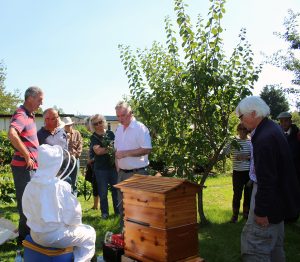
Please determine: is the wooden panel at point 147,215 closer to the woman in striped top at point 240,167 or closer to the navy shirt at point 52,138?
the navy shirt at point 52,138

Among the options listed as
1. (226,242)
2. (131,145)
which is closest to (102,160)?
(131,145)

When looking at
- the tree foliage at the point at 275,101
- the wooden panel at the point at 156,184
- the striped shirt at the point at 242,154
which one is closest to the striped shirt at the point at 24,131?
the wooden panel at the point at 156,184

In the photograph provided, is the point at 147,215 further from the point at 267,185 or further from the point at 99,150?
the point at 99,150

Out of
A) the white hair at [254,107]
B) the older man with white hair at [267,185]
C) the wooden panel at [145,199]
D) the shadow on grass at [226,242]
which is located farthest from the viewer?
the shadow on grass at [226,242]

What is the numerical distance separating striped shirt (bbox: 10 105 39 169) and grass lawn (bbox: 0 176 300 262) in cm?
129

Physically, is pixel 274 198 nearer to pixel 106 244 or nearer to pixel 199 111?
pixel 106 244

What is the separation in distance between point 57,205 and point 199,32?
3884 mm

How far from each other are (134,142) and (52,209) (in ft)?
7.45

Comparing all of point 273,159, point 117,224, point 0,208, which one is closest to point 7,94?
point 0,208

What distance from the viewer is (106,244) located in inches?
182

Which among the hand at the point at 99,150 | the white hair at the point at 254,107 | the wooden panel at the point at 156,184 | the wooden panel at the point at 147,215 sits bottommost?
the wooden panel at the point at 147,215

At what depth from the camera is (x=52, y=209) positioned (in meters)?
3.43

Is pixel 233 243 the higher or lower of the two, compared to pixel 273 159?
lower

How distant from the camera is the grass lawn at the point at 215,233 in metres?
5.04
